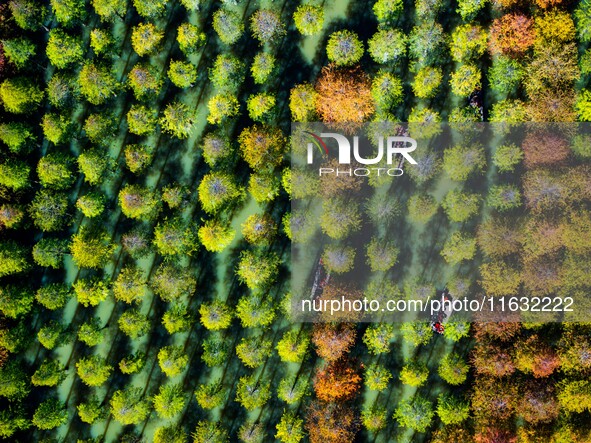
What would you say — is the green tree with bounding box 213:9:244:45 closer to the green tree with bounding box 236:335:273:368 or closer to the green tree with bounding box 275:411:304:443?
the green tree with bounding box 236:335:273:368

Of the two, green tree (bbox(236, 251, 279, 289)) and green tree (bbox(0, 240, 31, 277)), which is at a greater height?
green tree (bbox(236, 251, 279, 289))

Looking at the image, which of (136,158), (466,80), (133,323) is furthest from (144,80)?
(466,80)

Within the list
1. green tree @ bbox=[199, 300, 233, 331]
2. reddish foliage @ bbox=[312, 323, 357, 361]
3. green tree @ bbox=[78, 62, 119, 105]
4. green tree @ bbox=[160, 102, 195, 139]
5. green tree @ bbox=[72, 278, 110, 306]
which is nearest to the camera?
reddish foliage @ bbox=[312, 323, 357, 361]

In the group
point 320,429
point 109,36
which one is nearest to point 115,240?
point 109,36

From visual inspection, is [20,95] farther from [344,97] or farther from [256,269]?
[344,97]

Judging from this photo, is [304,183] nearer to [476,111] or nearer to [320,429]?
[476,111]

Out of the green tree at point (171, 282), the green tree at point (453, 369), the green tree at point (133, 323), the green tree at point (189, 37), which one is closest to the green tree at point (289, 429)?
the green tree at point (453, 369)

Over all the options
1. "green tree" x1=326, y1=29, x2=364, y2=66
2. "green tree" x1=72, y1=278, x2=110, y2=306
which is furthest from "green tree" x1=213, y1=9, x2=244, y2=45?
"green tree" x1=72, y1=278, x2=110, y2=306

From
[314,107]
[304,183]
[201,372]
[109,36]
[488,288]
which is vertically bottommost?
[201,372]
